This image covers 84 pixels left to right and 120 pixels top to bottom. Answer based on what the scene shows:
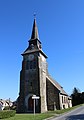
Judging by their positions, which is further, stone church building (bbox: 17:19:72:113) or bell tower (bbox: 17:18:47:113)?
stone church building (bbox: 17:19:72:113)

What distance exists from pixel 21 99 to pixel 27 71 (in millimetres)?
6038

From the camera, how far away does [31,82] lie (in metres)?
35.8

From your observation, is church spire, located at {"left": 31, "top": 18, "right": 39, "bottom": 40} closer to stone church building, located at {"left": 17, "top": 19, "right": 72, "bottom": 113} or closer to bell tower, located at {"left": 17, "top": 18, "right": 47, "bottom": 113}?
bell tower, located at {"left": 17, "top": 18, "right": 47, "bottom": 113}

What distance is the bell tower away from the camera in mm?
34266

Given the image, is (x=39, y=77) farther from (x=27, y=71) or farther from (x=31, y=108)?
(x=31, y=108)

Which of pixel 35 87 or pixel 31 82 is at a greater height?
pixel 31 82

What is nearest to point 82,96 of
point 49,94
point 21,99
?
point 49,94

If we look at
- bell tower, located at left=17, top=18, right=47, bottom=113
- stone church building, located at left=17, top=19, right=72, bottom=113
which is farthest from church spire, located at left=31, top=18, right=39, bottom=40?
stone church building, located at left=17, top=19, right=72, bottom=113

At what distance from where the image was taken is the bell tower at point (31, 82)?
34.3 meters

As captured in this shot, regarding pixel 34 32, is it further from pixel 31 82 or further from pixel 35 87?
pixel 35 87

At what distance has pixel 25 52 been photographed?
129 feet

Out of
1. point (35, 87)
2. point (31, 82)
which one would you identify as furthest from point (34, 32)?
point (35, 87)

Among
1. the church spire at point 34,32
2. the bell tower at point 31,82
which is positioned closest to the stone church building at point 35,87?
the bell tower at point 31,82

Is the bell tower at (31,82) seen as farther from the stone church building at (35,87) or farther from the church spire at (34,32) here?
the church spire at (34,32)
